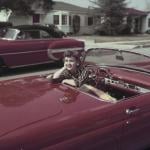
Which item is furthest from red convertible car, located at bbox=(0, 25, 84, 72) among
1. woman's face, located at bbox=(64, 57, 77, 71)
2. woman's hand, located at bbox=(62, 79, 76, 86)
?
woman's hand, located at bbox=(62, 79, 76, 86)

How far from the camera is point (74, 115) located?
10.9 feet

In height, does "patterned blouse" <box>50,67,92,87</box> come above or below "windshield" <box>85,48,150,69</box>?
below

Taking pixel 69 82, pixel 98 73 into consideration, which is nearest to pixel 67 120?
pixel 69 82

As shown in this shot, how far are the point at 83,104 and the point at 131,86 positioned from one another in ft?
3.28

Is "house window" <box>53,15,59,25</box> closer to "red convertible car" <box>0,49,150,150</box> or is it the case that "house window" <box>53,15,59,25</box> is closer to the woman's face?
the woman's face

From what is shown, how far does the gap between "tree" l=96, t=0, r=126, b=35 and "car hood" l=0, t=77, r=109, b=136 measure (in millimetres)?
39295

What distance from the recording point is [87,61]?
16.6 feet

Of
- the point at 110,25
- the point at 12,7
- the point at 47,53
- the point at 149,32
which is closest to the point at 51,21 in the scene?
the point at 110,25

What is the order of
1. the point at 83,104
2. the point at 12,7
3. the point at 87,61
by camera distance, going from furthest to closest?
the point at 12,7 → the point at 87,61 → the point at 83,104

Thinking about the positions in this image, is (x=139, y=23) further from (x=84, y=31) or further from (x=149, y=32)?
(x=84, y=31)

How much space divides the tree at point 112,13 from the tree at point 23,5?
17699 millimetres

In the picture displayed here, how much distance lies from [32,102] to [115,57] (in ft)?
6.14

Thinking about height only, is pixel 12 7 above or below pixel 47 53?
above

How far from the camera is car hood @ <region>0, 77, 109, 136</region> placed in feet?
10.3
